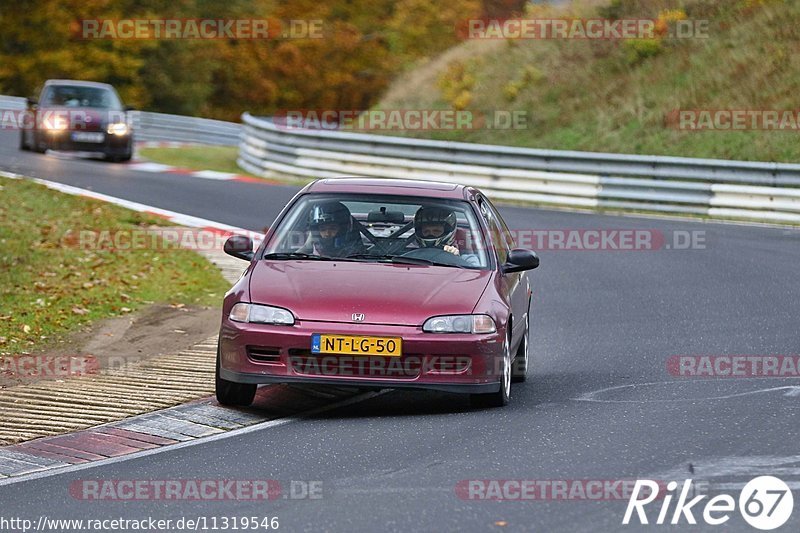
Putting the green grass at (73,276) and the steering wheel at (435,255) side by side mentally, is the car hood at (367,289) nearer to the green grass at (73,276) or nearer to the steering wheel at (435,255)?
the steering wheel at (435,255)

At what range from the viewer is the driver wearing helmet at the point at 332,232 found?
9.92 m

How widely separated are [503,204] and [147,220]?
23.8 ft

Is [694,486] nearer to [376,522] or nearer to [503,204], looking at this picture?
[376,522]

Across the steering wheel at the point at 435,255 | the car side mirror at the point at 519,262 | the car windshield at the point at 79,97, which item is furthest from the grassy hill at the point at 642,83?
the steering wheel at the point at 435,255

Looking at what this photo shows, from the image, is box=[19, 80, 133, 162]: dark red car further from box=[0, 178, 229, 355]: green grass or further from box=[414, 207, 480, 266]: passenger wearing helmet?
box=[414, 207, 480, 266]: passenger wearing helmet

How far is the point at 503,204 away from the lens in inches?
985

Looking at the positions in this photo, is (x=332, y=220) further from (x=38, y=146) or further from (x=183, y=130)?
(x=183, y=130)

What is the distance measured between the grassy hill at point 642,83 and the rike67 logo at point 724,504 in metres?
20.4

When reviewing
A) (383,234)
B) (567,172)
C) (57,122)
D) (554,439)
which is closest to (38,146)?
(57,122)

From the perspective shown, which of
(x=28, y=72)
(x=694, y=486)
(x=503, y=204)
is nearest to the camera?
(x=694, y=486)

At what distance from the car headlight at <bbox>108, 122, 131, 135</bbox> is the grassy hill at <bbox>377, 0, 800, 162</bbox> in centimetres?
666

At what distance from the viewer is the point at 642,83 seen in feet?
104

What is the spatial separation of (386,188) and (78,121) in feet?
70.1

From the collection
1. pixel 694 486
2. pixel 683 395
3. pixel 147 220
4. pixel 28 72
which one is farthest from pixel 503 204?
pixel 28 72
